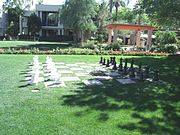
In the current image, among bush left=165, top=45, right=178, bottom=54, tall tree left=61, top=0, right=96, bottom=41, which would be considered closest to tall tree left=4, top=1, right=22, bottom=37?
tall tree left=61, top=0, right=96, bottom=41

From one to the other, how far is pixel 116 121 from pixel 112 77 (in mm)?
5352

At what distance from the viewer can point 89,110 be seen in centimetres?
668

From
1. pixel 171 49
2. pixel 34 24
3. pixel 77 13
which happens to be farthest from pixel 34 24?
pixel 171 49

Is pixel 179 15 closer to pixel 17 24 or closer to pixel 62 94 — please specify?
pixel 62 94

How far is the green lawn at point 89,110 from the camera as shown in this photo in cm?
555

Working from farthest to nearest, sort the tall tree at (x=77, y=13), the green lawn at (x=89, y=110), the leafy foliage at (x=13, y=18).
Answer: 1. the leafy foliage at (x=13, y=18)
2. the tall tree at (x=77, y=13)
3. the green lawn at (x=89, y=110)

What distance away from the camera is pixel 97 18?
5566 cm

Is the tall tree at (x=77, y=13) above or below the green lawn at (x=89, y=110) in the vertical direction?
above

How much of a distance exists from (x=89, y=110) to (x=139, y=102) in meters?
1.58

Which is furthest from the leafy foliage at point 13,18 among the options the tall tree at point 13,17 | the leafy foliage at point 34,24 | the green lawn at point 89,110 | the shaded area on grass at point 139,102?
the shaded area on grass at point 139,102

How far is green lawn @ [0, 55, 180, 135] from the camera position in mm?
5555

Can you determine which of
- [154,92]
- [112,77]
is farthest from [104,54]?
[154,92]

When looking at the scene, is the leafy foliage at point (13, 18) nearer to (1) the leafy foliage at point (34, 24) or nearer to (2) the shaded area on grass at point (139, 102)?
(1) the leafy foliage at point (34, 24)

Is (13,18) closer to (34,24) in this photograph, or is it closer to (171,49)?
(34,24)
